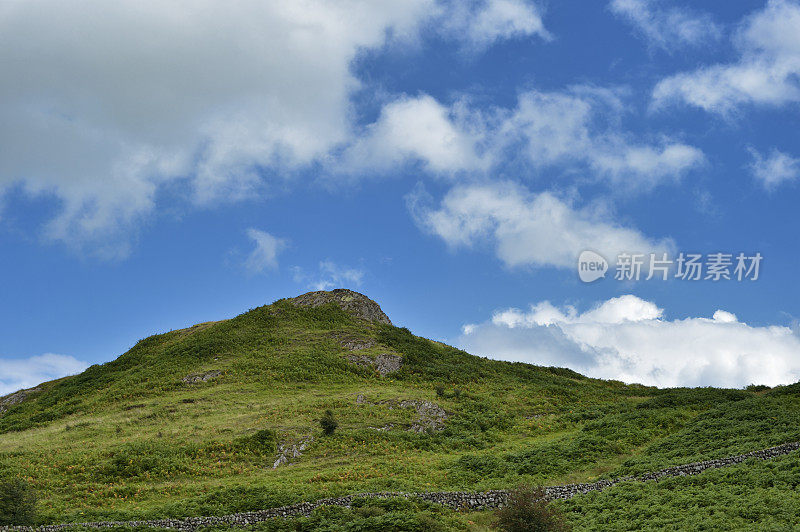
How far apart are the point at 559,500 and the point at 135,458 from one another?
31.7 metres

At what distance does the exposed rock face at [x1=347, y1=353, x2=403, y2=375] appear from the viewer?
7156cm

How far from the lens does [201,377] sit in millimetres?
66188

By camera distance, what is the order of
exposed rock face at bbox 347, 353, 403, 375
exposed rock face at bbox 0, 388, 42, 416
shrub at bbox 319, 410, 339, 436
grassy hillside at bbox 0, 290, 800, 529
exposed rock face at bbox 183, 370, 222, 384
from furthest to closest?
exposed rock face at bbox 0, 388, 42, 416
exposed rock face at bbox 347, 353, 403, 375
exposed rock face at bbox 183, 370, 222, 384
shrub at bbox 319, 410, 339, 436
grassy hillside at bbox 0, 290, 800, 529

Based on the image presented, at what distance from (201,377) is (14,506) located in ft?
123

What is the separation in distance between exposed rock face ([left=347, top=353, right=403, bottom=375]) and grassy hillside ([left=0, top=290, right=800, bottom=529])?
3.82 feet

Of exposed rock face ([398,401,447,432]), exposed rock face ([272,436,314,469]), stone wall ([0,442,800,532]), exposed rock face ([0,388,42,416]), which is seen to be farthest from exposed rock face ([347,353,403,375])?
exposed rock face ([0,388,42,416])

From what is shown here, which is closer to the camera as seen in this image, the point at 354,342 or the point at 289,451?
the point at 289,451

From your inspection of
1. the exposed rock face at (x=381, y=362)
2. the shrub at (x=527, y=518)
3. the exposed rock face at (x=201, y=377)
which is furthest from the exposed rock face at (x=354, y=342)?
the shrub at (x=527, y=518)

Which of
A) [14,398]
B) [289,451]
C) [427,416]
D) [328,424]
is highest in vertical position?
[14,398]

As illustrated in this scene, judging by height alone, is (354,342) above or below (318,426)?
above

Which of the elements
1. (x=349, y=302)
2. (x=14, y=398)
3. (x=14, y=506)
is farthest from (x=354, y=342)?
(x=14, y=506)

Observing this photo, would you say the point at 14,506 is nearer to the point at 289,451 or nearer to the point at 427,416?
the point at 289,451

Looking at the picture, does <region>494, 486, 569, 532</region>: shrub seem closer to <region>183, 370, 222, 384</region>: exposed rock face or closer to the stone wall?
the stone wall

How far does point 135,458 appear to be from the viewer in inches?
1642
